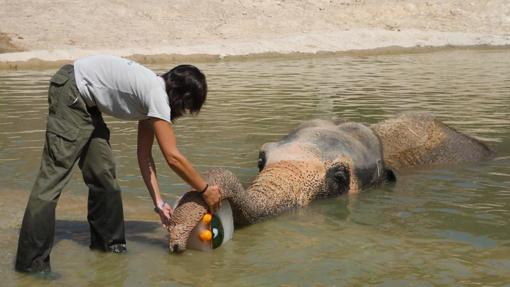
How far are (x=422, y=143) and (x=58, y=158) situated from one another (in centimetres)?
549

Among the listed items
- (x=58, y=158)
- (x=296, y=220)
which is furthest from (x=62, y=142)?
(x=296, y=220)

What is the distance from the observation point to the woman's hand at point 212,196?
5.17 meters

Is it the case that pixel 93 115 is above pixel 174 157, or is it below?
above

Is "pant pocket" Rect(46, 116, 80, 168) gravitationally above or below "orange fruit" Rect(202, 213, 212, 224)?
above

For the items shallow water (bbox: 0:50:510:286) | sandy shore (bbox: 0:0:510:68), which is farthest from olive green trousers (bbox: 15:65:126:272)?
sandy shore (bbox: 0:0:510:68)

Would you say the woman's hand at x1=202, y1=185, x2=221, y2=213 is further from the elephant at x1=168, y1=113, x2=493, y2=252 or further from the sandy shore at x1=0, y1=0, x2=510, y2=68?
the sandy shore at x1=0, y1=0, x2=510, y2=68

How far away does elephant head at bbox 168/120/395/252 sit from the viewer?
5.37 meters

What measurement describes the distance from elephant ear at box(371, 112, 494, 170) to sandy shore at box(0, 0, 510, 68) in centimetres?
1871

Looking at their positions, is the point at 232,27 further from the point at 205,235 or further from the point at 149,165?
the point at 205,235

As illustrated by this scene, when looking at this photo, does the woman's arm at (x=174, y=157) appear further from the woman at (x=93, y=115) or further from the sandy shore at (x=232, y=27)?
the sandy shore at (x=232, y=27)

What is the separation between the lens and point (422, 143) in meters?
9.31

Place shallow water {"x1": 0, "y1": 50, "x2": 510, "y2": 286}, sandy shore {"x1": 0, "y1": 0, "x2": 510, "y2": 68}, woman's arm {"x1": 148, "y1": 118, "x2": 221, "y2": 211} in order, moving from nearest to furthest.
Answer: woman's arm {"x1": 148, "y1": 118, "x2": 221, "y2": 211}, shallow water {"x1": 0, "y1": 50, "x2": 510, "y2": 286}, sandy shore {"x1": 0, "y1": 0, "x2": 510, "y2": 68}

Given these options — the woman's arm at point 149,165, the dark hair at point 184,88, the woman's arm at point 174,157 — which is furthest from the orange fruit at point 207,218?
the dark hair at point 184,88

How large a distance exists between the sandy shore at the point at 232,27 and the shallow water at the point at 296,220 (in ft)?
48.4
